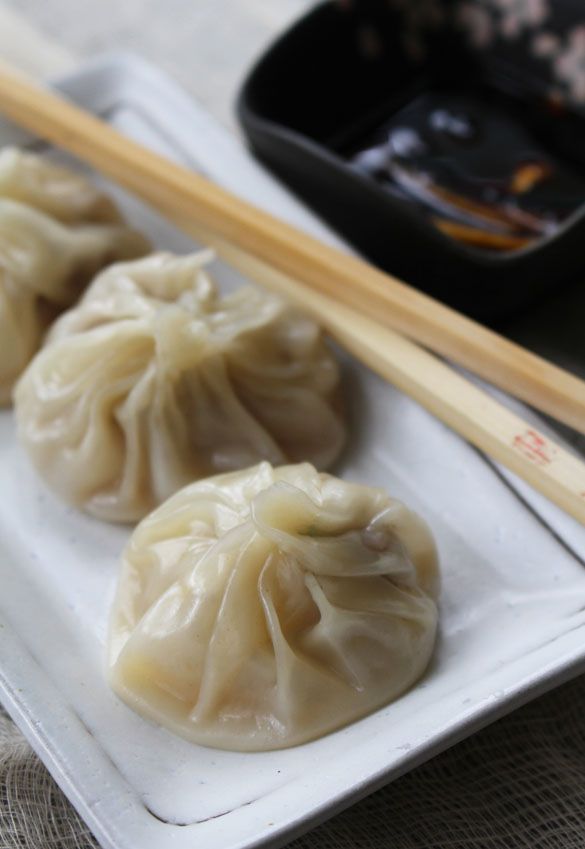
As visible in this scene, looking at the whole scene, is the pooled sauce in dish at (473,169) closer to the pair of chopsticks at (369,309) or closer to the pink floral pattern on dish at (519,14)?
the pink floral pattern on dish at (519,14)

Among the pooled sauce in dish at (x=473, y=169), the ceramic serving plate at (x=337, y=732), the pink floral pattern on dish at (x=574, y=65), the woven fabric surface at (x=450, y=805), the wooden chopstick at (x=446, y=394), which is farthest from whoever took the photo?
the pink floral pattern on dish at (x=574, y=65)

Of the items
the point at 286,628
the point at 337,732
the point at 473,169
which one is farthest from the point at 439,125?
the point at 337,732

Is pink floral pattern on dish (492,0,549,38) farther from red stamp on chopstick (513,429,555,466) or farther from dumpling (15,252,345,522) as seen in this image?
red stamp on chopstick (513,429,555,466)

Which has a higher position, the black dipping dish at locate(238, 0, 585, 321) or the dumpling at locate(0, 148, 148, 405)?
the black dipping dish at locate(238, 0, 585, 321)

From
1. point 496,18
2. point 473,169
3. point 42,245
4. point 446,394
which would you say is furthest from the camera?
point 496,18

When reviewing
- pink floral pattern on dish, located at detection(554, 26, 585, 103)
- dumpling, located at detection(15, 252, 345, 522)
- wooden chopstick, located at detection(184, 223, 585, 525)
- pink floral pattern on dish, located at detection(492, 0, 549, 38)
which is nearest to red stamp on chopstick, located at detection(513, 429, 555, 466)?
wooden chopstick, located at detection(184, 223, 585, 525)

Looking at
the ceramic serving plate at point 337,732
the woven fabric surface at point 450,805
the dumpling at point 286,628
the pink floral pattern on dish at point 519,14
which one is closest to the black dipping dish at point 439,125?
the pink floral pattern on dish at point 519,14

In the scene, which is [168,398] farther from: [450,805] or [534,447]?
[450,805]
